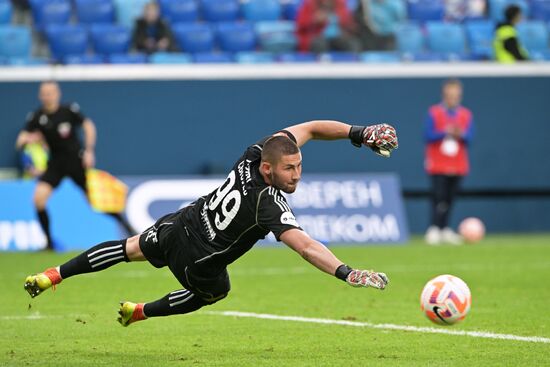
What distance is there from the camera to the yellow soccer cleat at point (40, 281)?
8.08 m

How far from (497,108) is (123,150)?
672cm

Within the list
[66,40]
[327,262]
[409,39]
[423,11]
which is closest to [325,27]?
[409,39]

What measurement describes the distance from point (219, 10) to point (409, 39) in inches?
137

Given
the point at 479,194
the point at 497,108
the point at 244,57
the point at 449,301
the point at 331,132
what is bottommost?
the point at 479,194

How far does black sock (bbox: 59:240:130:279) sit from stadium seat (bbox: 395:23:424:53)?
1337cm

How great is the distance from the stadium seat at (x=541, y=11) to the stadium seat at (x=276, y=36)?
518 cm

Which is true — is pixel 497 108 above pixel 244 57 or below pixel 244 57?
below

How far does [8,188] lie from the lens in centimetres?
1738

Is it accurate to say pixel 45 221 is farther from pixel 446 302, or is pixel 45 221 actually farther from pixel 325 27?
pixel 446 302

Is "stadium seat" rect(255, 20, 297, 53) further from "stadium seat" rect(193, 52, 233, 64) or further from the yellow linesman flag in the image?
the yellow linesman flag

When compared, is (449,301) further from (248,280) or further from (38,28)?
(38,28)

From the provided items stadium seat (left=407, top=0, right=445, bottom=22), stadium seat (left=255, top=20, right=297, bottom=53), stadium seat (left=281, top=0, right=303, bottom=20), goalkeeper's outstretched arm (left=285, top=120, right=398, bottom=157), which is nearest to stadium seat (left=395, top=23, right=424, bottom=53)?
stadium seat (left=407, top=0, right=445, bottom=22)

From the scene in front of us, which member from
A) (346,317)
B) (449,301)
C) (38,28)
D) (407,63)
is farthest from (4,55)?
(449,301)

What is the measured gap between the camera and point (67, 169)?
641 inches
